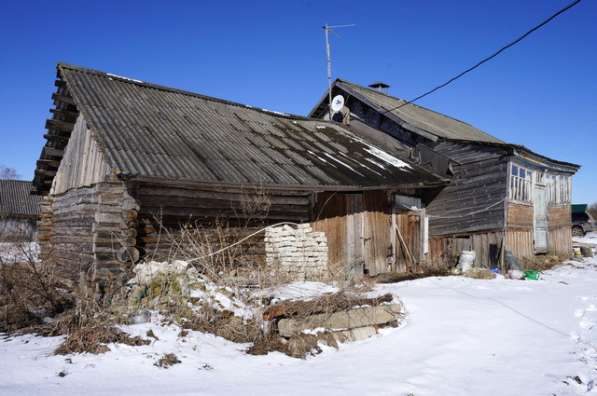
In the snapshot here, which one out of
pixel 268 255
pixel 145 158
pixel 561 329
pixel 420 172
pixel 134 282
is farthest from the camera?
pixel 420 172

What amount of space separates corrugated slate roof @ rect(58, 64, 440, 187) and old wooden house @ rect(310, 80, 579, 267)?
1112mm

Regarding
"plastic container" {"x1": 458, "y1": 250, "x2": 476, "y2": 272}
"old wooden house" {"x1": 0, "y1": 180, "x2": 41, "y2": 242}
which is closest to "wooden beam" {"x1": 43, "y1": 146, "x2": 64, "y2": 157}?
"plastic container" {"x1": 458, "y1": 250, "x2": 476, "y2": 272}

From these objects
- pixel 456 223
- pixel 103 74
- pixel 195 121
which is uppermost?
A: pixel 103 74

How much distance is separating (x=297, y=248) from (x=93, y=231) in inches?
179

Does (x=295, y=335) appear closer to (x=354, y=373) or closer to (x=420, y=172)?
(x=354, y=373)

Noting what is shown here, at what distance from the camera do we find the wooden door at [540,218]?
50.6 feet

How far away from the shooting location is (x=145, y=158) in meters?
8.91

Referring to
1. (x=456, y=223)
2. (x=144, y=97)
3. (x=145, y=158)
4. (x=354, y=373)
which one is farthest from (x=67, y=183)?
(x=456, y=223)

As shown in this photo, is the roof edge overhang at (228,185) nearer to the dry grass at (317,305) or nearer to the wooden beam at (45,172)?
the dry grass at (317,305)

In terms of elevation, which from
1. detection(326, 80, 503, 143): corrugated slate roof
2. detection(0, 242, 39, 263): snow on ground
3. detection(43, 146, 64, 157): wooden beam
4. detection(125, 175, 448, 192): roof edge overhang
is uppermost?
detection(326, 80, 503, 143): corrugated slate roof

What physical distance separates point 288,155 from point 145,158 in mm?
4131

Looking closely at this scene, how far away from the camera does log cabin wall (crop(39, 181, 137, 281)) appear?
8.40m

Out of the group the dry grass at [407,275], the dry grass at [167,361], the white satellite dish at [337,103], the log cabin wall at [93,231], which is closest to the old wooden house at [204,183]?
the log cabin wall at [93,231]

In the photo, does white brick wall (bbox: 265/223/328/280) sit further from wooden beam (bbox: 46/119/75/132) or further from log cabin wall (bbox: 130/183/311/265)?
wooden beam (bbox: 46/119/75/132)
